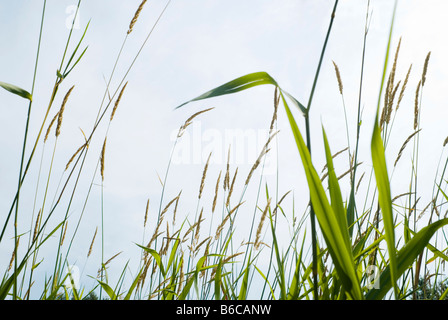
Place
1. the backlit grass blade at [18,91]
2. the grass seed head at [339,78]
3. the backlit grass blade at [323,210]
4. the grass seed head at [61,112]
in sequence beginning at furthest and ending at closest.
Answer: the grass seed head at [339,78]
the grass seed head at [61,112]
the backlit grass blade at [18,91]
the backlit grass blade at [323,210]

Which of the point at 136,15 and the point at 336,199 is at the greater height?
the point at 136,15

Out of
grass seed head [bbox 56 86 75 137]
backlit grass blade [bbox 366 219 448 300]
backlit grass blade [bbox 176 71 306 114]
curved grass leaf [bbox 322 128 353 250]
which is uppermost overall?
grass seed head [bbox 56 86 75 137]

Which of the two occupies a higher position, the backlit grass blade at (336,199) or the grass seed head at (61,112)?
the grass seed head at (61,112)

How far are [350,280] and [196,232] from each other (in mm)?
1001

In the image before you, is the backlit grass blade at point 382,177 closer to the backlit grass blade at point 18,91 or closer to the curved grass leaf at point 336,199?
the curved grass leaf at point 336,199

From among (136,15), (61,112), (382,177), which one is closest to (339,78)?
(136,15)

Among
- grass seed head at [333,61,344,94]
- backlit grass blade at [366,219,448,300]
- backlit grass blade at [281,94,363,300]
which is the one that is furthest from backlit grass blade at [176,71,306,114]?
grass seed head at [333,61,344,94]

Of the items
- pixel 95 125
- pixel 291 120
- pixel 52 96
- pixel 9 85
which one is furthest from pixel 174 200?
pixel 291 120

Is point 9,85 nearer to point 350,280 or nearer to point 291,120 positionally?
point 291,120

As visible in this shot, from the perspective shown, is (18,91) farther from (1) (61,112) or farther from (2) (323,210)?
(2) (323,210)

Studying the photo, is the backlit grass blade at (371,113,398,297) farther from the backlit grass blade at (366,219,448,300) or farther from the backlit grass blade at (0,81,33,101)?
the backlit grass blade at (0,81,33,101)

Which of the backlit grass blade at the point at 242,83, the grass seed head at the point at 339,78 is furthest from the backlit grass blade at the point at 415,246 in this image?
the grass seed head at the point at 339,78

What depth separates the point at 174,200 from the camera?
1685mm
